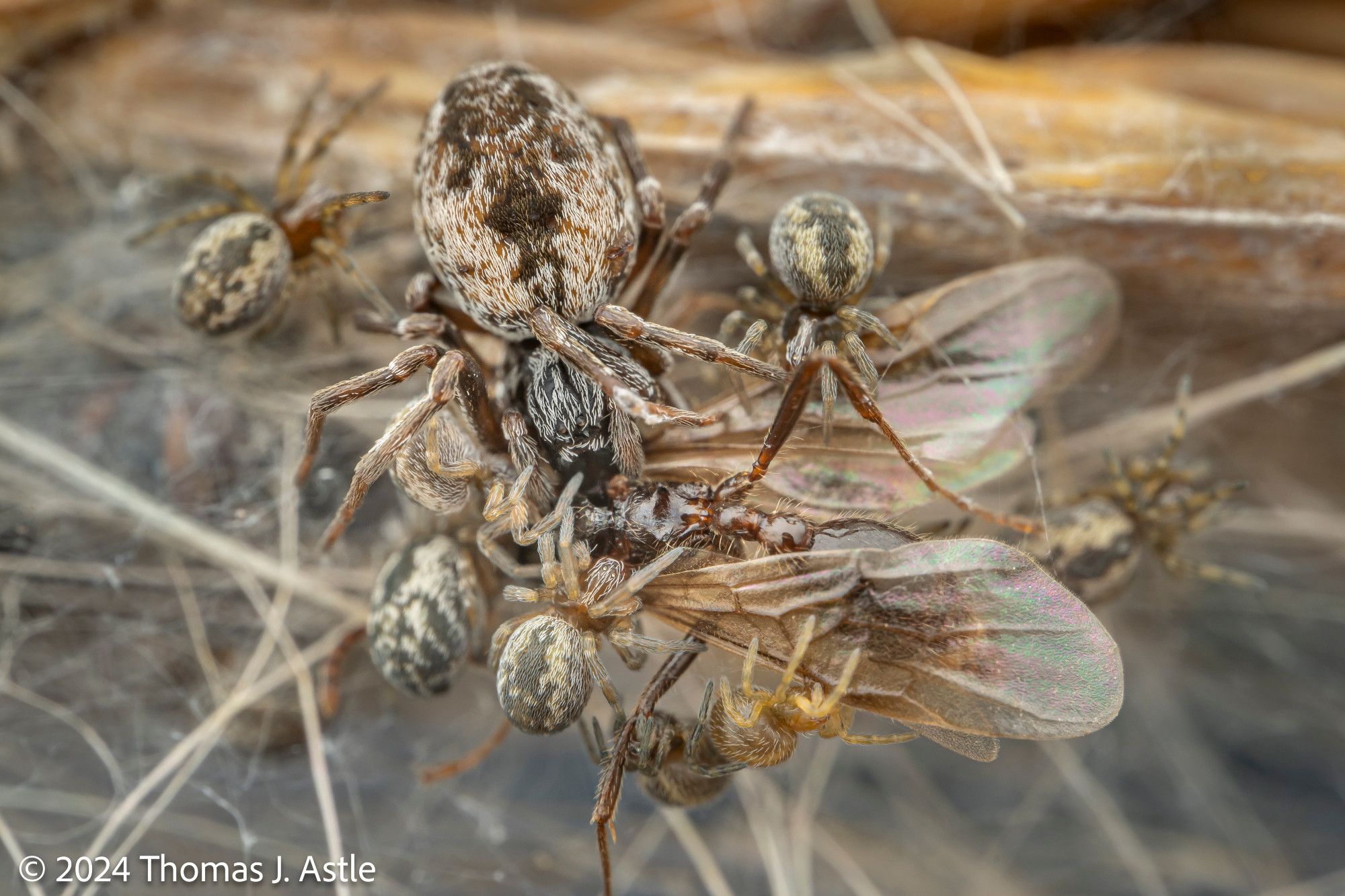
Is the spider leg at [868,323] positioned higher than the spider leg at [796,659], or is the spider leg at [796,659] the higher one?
the spider leg at [868,323]

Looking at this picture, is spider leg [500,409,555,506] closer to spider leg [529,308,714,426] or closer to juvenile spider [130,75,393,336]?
spider leg [529,308,714,426]

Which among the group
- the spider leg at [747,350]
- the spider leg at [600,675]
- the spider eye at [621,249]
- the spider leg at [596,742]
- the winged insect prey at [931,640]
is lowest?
the spider leg at [596,742]

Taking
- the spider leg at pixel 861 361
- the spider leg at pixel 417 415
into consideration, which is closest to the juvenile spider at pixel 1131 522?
the spider leg at pixel 861 361

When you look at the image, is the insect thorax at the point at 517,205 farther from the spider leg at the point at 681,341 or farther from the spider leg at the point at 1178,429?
the spider leg at the point at 1178,429

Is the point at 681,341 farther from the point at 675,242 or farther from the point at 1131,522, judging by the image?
the point at 1131,522

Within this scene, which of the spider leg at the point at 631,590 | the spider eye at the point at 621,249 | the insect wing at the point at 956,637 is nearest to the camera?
the insect wing at the point at 956,637

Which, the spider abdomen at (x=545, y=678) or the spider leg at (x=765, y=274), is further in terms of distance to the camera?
the spider leg at (x=765, y=274)
